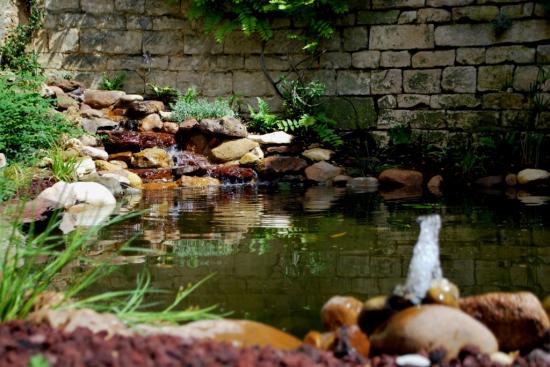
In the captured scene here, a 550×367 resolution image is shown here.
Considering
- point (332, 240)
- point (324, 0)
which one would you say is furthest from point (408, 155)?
point (332, 240)

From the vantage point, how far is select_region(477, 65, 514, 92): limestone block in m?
9.23

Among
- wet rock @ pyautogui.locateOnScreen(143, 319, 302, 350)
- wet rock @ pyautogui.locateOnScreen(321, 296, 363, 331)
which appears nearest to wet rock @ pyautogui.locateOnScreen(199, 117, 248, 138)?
wet rock @ pyautogui.locateOnScreen(321, 296, 363, 331)

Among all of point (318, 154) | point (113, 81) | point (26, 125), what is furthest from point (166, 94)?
point (26, 125)

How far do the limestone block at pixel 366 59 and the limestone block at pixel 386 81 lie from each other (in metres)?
0.12

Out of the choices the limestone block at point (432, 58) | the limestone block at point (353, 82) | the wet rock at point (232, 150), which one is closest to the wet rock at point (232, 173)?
the wet rock at point (232, 150)

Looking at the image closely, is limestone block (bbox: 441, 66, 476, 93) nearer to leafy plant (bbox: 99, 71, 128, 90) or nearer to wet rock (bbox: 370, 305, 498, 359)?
leafy plant (bbox: 99, 71, 128, 90)

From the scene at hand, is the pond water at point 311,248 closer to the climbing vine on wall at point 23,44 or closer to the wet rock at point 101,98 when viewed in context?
the wet rock at point 101,98

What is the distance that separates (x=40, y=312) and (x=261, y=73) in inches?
328

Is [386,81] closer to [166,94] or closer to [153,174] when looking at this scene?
[166,94]

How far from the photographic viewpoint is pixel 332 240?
4586mm

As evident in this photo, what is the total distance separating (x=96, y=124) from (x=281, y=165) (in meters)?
2.60

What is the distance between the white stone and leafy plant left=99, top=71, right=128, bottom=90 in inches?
362

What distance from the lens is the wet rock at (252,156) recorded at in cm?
923

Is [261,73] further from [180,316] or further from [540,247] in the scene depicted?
[180,316]
